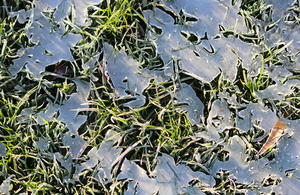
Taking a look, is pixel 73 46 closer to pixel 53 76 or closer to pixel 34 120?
pixel 53 76

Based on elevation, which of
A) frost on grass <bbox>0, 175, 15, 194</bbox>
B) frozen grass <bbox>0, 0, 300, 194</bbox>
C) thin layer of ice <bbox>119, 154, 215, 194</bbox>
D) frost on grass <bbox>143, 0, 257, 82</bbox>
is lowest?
frost on grass <bbox>0, 175, 15, 194</bbox>

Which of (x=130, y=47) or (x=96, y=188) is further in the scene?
(x=130, y=47)

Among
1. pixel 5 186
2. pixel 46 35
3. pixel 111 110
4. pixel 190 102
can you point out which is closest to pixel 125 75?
pixel 111 110

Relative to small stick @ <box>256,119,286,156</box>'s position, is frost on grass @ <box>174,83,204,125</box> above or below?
above

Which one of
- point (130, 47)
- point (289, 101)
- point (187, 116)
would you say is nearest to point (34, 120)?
point (130, 47)

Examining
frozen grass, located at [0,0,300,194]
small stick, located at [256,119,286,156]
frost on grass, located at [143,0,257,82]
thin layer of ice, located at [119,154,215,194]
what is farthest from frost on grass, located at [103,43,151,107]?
small stick, located at [256,119,286,156]

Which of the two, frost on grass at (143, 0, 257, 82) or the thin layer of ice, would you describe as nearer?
the thin layer of ice

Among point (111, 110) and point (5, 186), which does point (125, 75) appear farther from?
point (5, 186)

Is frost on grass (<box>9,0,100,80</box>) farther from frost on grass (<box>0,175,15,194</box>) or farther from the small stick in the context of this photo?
the small stick
